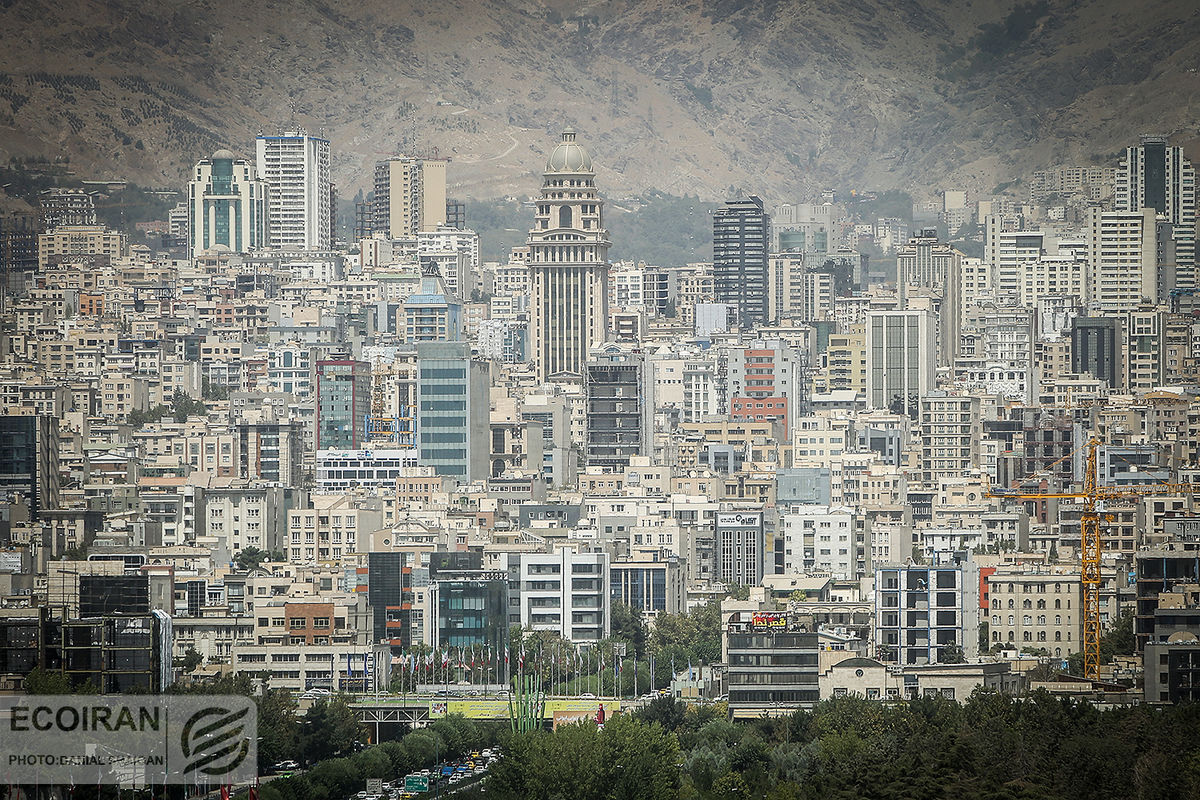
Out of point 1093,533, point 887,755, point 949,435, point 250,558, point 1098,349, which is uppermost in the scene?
point 1098,349

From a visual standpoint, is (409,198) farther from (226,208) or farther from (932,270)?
(932,270)

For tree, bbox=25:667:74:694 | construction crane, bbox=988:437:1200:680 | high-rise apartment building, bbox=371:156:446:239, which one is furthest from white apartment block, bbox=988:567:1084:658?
high-rise apartment building, bbox=371:156:446:239

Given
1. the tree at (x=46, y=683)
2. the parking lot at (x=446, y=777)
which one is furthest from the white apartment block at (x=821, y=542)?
the tree at (x=46, y=683)

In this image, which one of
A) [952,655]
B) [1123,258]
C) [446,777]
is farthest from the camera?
[1123,258]

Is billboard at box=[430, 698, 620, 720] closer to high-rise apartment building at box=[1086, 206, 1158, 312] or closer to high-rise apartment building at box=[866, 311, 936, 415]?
high-rise apartment building at box=[866, 311, 936, 415]

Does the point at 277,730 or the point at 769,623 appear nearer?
the point at 277,730

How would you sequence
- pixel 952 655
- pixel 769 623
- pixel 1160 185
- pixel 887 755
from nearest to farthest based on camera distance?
pixel 887 755 < pixel 769 623 < pixel 952 655 < pixel 1160 185

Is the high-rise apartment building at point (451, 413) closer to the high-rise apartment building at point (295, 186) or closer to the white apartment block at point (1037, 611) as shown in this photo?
the white apartment block at point (1037, 611)

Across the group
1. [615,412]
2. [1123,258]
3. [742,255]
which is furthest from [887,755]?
[742,255]

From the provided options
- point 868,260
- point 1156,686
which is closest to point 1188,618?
point 1156,686
